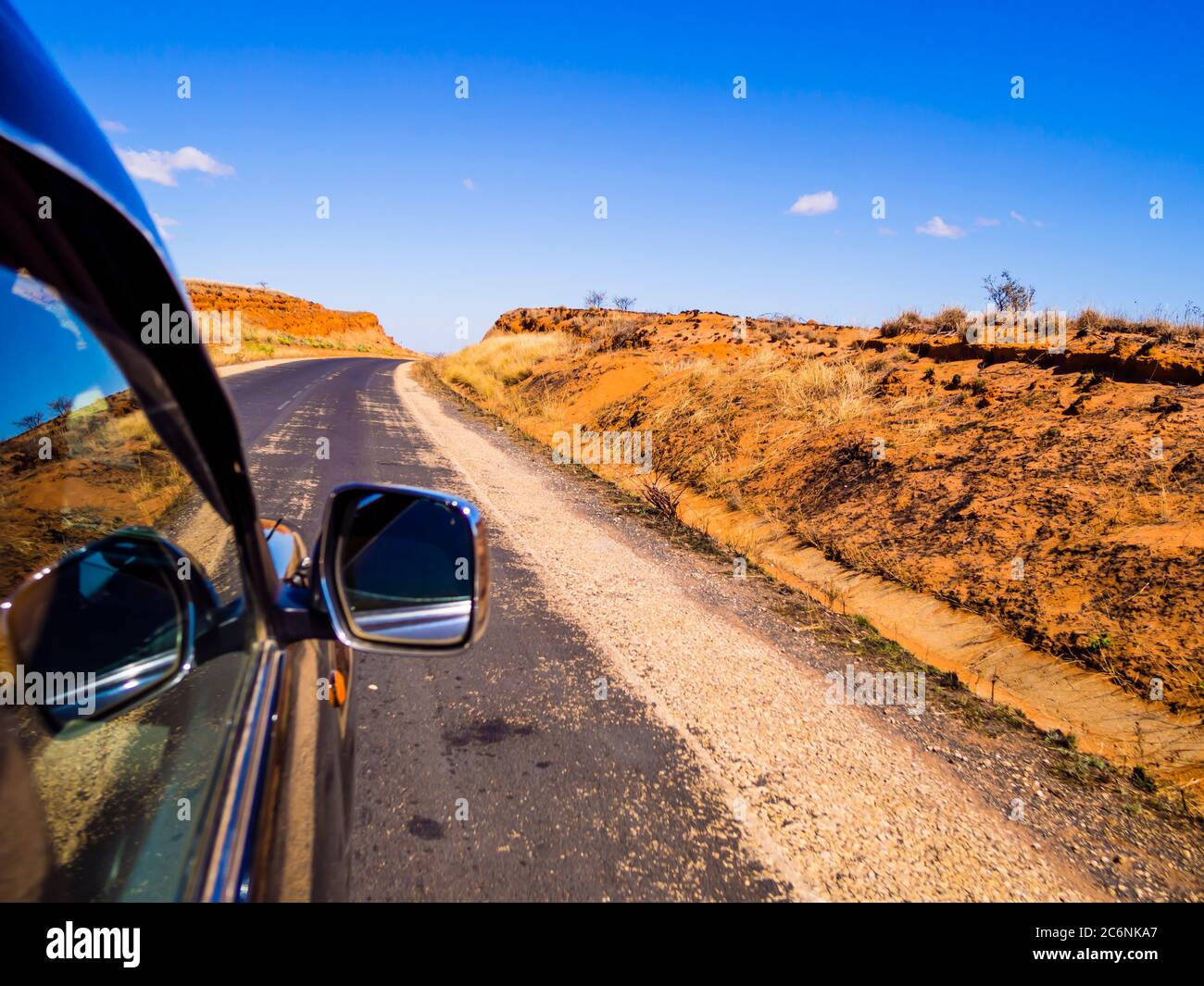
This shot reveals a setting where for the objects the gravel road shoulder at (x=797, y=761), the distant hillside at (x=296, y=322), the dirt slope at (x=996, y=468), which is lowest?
the gravel road shoulder at (x=797, y=761)

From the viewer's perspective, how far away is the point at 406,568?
1.50 metres

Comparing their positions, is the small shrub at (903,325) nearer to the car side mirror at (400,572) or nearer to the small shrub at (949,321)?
the small shrub at (949,321)

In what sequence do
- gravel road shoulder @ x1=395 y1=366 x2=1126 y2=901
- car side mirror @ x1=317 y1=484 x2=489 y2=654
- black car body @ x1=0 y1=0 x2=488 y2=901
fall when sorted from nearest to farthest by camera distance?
black car body @ x1=0 y1=0 x2=488 y2=901 → car side mirror @ x1=317 y1=484 x2=489 y2=654 → gravel road shoulder @ x1=395 y1=366 x2=1126 y2=901

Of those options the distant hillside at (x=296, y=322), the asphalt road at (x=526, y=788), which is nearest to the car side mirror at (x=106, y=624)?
the asphalt road at (x=526, y=788)

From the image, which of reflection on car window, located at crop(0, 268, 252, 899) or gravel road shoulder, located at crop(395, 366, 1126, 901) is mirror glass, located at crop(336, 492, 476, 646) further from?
gravel road shoulder, located at crop(395, 366, 1126, 901)

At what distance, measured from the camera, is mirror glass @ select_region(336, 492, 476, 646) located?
4.58ft

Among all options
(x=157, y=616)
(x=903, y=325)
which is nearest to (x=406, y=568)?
(x=157, y=616)

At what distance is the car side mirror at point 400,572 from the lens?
1.37m

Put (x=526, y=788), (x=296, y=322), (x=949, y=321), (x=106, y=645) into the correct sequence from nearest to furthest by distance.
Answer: (x=106, y=645) → (x=526, y=788) → (x=949, y=321) → (x=296, y=322)

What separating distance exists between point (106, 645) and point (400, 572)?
55cm

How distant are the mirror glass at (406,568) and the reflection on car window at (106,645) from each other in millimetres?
209

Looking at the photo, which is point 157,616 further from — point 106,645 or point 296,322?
point 296,322

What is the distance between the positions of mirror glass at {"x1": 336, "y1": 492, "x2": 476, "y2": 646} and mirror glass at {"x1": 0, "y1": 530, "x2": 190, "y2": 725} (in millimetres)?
299

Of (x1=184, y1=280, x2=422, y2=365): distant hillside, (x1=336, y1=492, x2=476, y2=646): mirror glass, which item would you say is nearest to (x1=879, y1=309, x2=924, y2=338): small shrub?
(x1=336, y1=492, x2=476, y2=646): mirror glass
